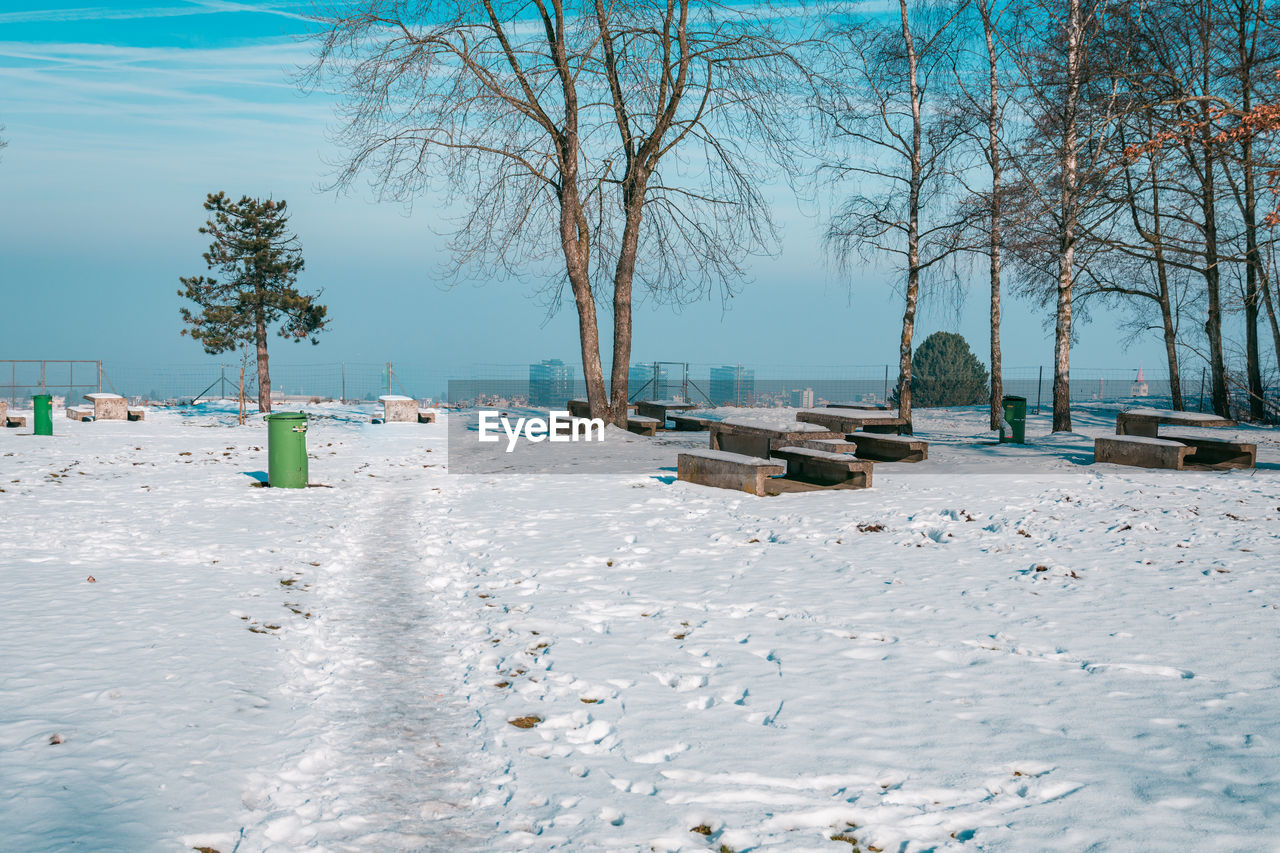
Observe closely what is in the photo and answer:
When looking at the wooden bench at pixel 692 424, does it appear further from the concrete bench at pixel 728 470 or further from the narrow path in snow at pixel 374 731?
the narrow path in snow at pixel 374 731

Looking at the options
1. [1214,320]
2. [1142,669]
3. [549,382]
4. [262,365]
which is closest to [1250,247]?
[1214,320]

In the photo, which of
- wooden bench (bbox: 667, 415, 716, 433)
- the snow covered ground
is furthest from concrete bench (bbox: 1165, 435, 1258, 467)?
wooden bench (bbox: 667, 415, 716, 433)

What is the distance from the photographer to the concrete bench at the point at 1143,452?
39.0ft

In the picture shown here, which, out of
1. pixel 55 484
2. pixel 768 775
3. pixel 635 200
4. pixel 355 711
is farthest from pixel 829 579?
pixel 635 200

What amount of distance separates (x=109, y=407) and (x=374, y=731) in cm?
2504

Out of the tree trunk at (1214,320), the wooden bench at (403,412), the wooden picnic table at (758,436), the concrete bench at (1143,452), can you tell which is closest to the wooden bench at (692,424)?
the wooden picnic table at (758,436)

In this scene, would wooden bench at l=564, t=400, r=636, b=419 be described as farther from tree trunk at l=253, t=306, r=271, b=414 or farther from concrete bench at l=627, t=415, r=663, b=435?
tree trunk at l=253, t=306, r=271, b=414

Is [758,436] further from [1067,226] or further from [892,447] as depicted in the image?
[1067,226]

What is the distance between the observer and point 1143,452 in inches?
482

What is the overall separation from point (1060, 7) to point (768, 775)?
18734mm

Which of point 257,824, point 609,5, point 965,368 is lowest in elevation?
point 257,824

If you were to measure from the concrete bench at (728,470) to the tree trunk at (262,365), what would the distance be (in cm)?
2306

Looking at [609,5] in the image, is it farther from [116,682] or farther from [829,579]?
[116,682]

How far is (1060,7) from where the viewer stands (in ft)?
56.3
